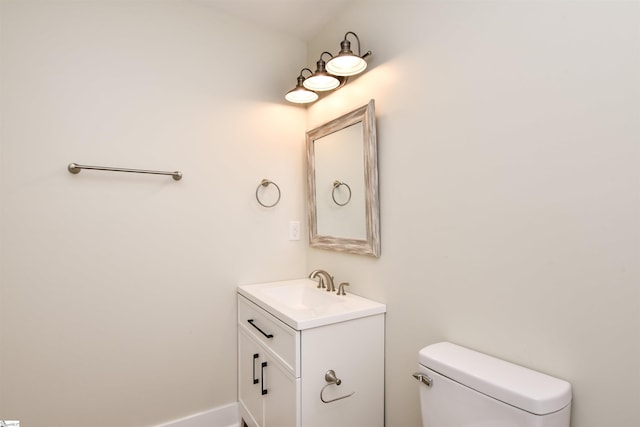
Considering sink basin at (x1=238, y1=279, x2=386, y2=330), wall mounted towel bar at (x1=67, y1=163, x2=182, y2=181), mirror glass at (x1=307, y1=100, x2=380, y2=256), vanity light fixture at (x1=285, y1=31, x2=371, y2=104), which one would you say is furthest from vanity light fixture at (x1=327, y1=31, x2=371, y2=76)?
sink basin at (x1=238, y1=279, x2=386, y2=330)

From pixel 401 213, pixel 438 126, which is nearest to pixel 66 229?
pixel 401 213

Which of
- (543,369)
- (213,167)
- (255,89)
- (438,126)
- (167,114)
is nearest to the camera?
(543,369)

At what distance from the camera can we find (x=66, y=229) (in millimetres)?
1483

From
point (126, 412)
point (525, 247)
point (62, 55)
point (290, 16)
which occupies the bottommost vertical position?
point (126, 412)

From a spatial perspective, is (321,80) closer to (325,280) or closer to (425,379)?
(325,280)

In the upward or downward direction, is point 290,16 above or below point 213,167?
above

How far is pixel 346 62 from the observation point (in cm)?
154

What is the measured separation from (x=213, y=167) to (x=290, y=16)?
994mm

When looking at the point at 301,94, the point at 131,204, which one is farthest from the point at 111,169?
the point at 301,94

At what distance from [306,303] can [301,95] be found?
1.18 meters

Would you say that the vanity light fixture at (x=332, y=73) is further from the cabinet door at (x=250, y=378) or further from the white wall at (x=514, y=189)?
the cabinet door at (x=250, y=378)

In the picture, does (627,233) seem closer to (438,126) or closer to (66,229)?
(438,126)

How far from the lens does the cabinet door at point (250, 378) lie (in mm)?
1601

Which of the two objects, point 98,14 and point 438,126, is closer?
point 438,126
